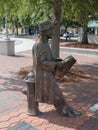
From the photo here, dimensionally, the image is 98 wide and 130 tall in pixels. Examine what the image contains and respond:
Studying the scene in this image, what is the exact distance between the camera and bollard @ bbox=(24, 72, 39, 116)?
5.53 metres

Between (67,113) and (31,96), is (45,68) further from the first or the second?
(67,113)

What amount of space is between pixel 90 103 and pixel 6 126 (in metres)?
2.35

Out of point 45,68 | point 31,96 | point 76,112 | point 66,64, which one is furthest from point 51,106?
point 66,64

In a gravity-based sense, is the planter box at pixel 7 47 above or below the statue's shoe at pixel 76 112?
above

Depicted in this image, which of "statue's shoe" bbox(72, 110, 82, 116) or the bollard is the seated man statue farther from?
"statue's shoe" bbox(72, 110, 82, 116)

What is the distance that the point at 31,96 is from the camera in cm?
562

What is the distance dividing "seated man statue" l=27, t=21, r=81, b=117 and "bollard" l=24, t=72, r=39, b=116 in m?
0.18

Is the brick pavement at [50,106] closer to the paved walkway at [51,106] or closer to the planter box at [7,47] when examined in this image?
the paved walkway at [51,106]

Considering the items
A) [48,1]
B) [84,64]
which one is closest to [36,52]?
[48,1]

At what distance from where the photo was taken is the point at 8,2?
9984 millimetres

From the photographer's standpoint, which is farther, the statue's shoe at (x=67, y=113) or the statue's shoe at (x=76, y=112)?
the statue's shoe at (x=76, y=112)

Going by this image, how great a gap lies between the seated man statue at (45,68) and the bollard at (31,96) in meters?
0.18

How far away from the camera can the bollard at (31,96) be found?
5.53 metres

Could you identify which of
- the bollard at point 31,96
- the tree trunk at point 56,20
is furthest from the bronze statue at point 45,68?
the tree trunk at point 56,20
